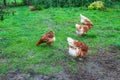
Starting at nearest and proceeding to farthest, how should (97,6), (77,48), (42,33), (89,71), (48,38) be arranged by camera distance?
1. (89,71)
2. (77,48)
3. (48,38)
4. (42,33)
5. (97,6)

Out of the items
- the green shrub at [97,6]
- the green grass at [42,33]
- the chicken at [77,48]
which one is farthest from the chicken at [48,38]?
the green shrub at [97,6]

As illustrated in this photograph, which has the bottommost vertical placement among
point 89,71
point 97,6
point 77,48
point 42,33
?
point 89,71

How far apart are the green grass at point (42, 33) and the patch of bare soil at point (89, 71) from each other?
0.21m

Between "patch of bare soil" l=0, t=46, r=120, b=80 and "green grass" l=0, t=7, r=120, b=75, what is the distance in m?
0.21

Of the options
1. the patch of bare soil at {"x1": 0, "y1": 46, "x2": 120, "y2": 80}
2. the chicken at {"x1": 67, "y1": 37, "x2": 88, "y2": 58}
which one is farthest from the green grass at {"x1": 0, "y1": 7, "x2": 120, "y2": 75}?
the chicken at {"x1": 67, "y1": 37, "x2": 88, "y2": 58}

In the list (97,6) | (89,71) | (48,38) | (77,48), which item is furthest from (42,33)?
(97,6)

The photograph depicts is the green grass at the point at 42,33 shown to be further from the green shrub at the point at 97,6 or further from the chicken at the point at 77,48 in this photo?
the green shrub at the point at 97,6

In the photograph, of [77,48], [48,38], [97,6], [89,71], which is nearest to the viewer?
[89,71]

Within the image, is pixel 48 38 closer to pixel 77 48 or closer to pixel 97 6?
pixel 77 48

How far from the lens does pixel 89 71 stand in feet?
23.9

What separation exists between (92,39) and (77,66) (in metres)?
2.70

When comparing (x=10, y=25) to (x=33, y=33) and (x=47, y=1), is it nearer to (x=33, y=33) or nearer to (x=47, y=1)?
(x=33, y=33)

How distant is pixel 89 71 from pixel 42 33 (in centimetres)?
408

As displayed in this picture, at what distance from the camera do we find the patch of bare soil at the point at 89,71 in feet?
22.7
